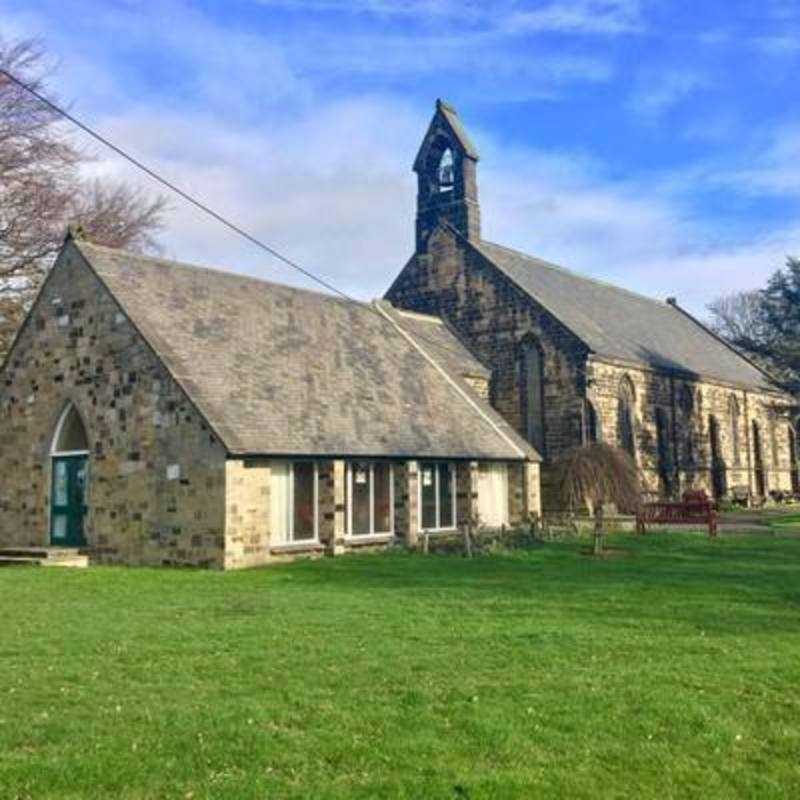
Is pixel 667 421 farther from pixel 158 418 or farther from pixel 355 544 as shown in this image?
pixel 158 418

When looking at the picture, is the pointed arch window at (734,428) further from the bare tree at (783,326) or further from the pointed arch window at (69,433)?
the pointed arch window at (69,433)

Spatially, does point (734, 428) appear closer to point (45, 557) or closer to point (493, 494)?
point (493, 494)

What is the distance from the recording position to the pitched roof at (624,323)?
39.6m

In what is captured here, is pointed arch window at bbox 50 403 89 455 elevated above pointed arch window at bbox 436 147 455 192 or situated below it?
below

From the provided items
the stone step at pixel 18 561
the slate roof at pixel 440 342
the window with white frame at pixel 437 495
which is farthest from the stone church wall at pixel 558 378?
the stone step at pixel 18 561

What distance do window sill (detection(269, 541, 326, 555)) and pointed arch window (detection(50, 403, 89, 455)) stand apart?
6253 mm

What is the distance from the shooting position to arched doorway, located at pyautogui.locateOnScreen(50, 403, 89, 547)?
23.8 meters

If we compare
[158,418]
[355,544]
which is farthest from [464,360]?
[158,418]

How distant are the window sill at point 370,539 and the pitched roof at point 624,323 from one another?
570 inches

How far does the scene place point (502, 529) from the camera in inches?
1014

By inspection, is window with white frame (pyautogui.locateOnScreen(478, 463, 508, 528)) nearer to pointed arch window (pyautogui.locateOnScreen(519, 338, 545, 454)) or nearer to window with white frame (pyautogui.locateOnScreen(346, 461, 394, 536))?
window with white frame (pyautogui.locateOnScreen(346, 461, 394, 536))

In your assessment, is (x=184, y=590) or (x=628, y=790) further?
(x=184, y=590)

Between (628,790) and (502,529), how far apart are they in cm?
1927

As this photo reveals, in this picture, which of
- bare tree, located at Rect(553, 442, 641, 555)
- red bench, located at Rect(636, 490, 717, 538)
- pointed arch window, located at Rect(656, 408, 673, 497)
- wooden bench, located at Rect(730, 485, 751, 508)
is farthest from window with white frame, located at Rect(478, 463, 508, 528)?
wooden bench, located at Rect(730, 485, 751, 508)
